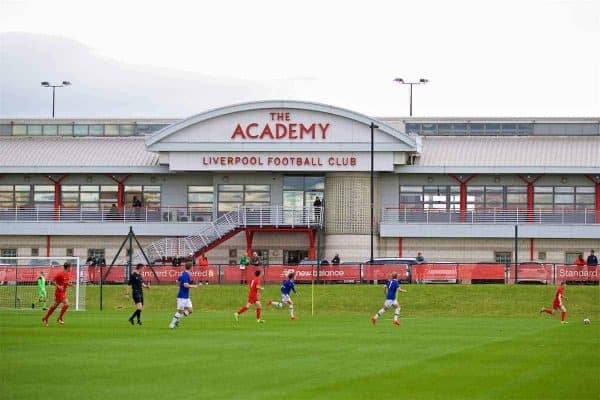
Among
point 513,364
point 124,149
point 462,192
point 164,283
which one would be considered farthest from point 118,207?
point 513,364

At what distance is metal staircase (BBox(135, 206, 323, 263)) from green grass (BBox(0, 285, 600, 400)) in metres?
24.5

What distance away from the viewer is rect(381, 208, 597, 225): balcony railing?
237 ft

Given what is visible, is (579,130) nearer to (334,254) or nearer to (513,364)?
(334,254)

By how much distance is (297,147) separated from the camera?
7238 cm

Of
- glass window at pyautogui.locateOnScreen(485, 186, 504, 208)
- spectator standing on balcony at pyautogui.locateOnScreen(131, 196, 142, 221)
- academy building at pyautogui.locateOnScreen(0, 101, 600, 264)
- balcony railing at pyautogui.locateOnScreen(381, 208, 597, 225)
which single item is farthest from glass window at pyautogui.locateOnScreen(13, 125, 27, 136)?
glass window at pyautogui.locateOnScreen(485, 186, 504, 208)

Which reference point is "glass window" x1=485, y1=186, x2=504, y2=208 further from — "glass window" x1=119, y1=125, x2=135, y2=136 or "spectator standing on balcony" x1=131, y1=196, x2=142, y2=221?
"glass window" x1=119, y1=125, x2=135, y2=136

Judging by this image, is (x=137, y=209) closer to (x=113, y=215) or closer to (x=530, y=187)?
(x=113, y=215)

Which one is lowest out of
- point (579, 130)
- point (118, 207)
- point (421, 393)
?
point (421, 393)

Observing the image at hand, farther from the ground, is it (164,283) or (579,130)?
(579,130)

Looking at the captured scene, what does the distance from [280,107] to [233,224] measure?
7.35 metres

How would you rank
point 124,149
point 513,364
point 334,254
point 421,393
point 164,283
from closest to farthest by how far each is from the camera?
point 421,393 < point 513,364 < point 164,283 < point 334,254 < point 124,149

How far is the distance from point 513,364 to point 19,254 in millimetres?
54998

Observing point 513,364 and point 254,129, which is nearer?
point 513,364

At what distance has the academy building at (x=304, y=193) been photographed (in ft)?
236
